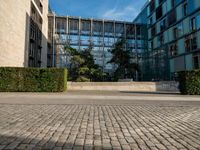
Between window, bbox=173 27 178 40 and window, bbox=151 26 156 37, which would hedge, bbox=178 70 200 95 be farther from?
window, bbox=151 26 156 37

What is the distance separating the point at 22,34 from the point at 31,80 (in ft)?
41.3

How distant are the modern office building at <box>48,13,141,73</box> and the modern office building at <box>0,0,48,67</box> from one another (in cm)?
508

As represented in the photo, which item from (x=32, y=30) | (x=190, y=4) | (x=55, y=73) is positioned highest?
(x=190, y=4)

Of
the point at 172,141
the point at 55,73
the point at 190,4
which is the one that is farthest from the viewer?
the point at 190,4

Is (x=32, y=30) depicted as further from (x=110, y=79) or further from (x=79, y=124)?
(x=79, y=124)

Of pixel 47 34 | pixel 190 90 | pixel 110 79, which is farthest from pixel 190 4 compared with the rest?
pixel 47 34

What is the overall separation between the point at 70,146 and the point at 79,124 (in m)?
2.15

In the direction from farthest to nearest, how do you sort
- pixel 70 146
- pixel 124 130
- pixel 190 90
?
pixel 190 90 < pixel 124 130 < pixel 70 146

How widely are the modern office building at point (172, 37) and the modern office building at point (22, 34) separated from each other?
998 inches

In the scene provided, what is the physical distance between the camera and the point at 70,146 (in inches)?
170

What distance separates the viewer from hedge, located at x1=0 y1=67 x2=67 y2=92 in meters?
19.8

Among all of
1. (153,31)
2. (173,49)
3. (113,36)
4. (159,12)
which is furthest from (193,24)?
(113,36)

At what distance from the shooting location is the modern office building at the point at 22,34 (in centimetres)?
2462

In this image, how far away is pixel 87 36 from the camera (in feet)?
172
